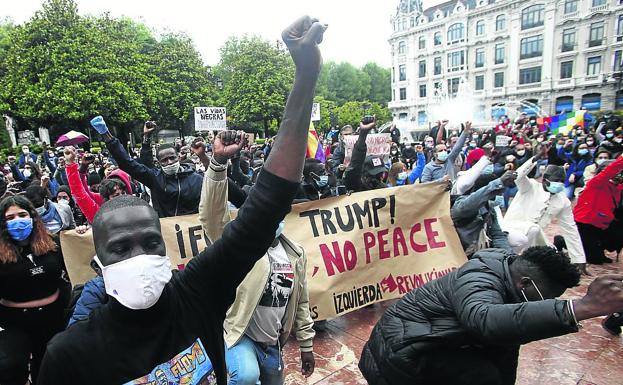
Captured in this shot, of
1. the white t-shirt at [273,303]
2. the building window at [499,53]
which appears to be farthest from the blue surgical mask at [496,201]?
the building window at [499,53]

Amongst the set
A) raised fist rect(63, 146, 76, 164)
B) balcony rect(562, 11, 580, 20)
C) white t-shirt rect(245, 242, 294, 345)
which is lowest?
white t-shirt rect(245, 242, 294, 345)

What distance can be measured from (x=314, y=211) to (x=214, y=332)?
292 cm

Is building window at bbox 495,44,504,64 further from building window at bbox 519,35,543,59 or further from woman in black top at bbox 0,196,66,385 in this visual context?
woman in black top at bbox 0,196,66,385

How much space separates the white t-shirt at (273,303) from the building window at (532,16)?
55.4 metres

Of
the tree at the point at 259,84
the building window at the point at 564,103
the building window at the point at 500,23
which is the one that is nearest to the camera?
the tree at the point at 259,84

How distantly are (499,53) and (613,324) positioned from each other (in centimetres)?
5478

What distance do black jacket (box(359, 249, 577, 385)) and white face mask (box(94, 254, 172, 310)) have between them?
128 centimetres

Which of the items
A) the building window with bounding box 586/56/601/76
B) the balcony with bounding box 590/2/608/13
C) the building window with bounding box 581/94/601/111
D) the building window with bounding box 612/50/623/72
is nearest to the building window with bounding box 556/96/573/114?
the building window with bounding box 581/94/601/111

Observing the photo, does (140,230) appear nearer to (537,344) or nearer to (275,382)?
(275,382)

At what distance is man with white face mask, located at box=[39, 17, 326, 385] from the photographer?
1.19 metres

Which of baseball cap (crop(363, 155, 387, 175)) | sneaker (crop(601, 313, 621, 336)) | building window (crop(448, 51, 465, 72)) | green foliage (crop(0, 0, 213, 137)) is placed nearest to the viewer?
sneaker (crop(601, 313, 621, 336))

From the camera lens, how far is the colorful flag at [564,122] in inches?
700

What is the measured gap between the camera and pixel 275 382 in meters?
2.51

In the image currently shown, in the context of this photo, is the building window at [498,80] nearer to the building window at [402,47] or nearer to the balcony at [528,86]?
the balcony at [528,86]
